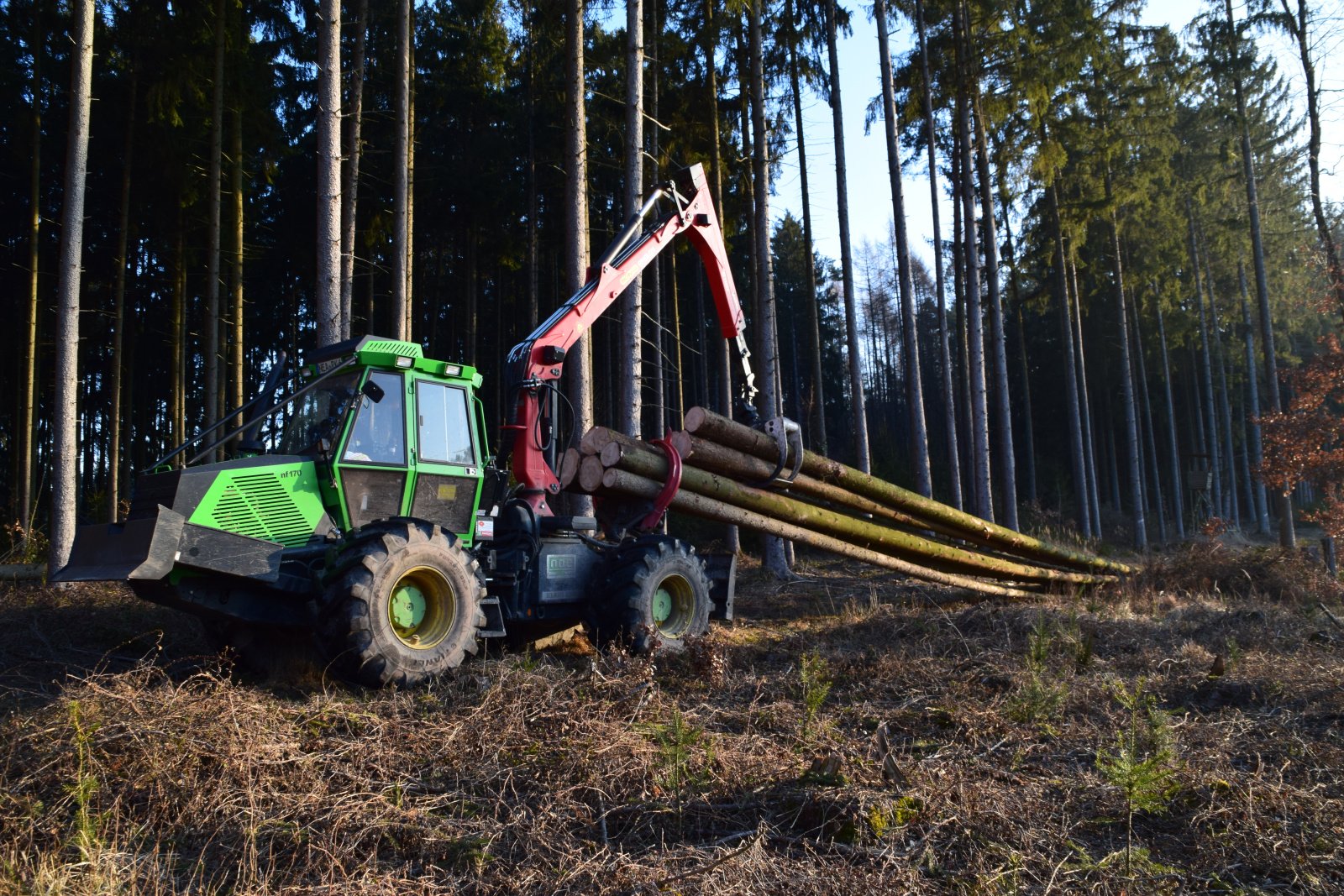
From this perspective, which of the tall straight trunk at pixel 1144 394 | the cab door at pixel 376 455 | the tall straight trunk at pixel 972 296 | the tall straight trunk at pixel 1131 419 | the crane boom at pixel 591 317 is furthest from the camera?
the tall straight trunk at pixel 1144 394

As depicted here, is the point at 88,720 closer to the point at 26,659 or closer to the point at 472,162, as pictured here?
the point at 26,659

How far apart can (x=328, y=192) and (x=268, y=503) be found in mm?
5656

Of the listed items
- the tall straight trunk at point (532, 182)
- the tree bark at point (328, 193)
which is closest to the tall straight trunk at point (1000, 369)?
the tall straight trunk at point (532, 182)

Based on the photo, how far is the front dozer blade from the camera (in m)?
6.17

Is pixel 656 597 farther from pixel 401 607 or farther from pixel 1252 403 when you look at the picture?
pixel 1252 403

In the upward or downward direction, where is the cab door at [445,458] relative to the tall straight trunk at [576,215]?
downward

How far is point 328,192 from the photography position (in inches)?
450

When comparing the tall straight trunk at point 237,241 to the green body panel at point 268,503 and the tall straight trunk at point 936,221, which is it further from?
the tall straight trunk at point 936,221

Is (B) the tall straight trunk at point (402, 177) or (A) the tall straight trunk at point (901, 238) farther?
(A) the tall straight trunk at point (901, 238)

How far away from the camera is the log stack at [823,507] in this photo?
32.8 ft

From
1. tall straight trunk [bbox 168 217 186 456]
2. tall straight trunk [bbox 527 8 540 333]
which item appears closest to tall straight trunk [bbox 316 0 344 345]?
tall straight trunk [bbox 168 217 186 456]

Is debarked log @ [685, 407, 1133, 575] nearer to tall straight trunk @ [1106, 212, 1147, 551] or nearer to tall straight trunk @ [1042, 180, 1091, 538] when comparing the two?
tall straight trunk @ [1042, 180, 1091, 538]

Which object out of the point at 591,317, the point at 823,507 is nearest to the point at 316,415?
the point at 591,317

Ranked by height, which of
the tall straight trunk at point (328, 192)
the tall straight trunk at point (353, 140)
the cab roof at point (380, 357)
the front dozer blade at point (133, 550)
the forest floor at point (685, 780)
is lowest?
the forest floor at point (685, 780)
